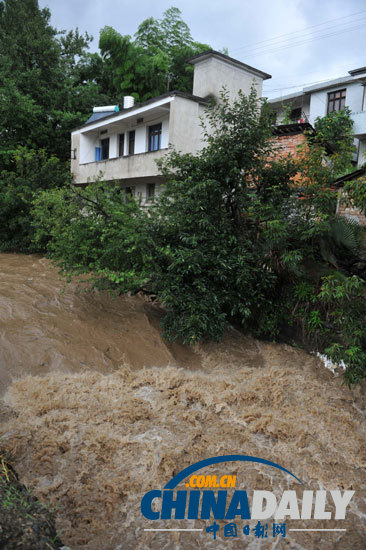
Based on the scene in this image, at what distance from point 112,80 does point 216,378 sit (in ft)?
79.4

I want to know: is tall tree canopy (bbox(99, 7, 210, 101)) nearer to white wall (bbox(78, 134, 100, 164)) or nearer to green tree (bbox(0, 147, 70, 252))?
white wall (bbox(78, 134, 100, 164))

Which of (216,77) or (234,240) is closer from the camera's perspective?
(234,240)

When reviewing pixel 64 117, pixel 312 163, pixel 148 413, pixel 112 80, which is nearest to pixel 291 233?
pixel 312 163

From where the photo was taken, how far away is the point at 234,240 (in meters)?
10.2

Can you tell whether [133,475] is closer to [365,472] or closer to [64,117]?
[365,472]

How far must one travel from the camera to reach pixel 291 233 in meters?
10.2

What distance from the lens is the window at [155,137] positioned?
19.1m

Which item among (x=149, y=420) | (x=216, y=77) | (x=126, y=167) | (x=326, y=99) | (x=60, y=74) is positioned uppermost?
(x=60, y=74)

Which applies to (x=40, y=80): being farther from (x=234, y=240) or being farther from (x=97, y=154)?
(x=234, y=240)

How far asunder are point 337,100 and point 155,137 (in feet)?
34.6

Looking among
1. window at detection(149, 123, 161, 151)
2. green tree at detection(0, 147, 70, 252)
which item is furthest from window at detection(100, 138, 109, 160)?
window at detection(149, 123, 161, 151)

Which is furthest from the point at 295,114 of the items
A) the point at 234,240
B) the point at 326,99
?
the point at 234,240

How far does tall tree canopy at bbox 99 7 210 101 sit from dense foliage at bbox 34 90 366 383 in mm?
14731

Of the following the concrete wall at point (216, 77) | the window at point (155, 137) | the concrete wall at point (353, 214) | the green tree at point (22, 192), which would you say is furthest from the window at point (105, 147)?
the concrete wall at point (353, 214)
